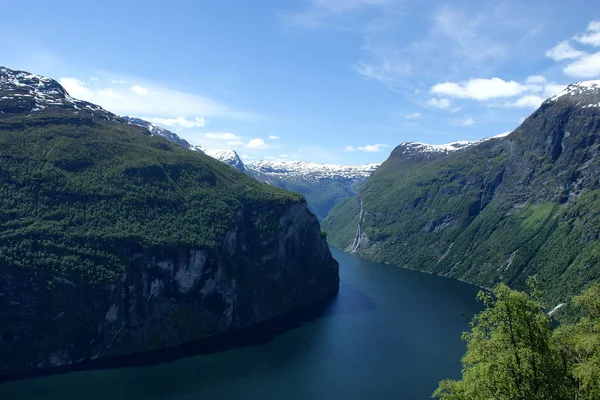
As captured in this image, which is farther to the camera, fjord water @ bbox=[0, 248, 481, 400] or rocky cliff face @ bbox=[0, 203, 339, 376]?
rocky cliff face @ bbox=[0, 203, 339, 376]

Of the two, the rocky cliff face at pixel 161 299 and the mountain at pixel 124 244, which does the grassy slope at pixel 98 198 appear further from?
the rocky cliff face at pixel 161 299

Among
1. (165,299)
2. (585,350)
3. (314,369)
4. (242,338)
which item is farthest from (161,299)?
(585,350)

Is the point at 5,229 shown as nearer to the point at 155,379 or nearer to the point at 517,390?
the point at 155,379

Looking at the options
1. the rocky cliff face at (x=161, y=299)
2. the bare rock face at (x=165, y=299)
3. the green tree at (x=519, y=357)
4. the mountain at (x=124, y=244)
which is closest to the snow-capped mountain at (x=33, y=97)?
the mountain at (x=124, y=244)

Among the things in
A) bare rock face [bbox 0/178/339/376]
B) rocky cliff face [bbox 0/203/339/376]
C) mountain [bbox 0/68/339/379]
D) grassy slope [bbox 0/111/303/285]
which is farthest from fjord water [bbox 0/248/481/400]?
grassy slope [bbox 0/111/303/285]

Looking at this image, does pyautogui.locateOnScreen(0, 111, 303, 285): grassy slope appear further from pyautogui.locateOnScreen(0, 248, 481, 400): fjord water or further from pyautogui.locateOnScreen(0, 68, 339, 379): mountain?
pyautogui.locateOnScreen(0, 248, 481, 400): fjord water

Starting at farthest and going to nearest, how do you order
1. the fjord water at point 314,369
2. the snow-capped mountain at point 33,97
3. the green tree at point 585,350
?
1. the snow-capped mountain at point 33,97
2. the fjord water at point 314,369
3. the green tree at point 585,350
